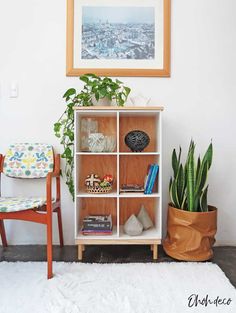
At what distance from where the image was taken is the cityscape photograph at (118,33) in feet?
6.82

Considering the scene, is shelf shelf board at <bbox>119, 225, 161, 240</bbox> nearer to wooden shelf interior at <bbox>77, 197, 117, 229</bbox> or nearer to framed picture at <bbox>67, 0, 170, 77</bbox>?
wooden shelf interior at <bbox>77, 197, 117, 229</bbox>

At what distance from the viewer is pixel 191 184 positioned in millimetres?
1752

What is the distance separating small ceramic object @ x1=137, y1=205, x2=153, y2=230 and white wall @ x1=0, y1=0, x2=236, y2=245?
0.23 meters

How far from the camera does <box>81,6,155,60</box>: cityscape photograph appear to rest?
2.08 m

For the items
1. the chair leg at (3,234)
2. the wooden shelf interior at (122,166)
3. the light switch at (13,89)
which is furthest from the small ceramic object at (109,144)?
the chair leg at (3,234)

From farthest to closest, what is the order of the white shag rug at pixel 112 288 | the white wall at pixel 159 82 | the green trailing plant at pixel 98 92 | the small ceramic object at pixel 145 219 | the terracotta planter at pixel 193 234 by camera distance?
the white wall at pixel 159 82, the small ceramic object at pixel 145 219, the green trailing plant at pixel 98 92, the terracotta planter at pixel 193 234, the white shag rug at pixel 112 288

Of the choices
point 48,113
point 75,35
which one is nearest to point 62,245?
point 48,113

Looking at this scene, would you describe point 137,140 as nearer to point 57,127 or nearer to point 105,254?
point 57,127

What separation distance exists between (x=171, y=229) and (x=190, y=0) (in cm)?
178

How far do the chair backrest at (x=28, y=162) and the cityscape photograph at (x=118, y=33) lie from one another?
2.72ft

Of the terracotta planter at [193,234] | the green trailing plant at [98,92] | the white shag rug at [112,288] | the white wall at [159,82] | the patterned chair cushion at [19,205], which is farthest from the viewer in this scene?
the white wall at [159,82]

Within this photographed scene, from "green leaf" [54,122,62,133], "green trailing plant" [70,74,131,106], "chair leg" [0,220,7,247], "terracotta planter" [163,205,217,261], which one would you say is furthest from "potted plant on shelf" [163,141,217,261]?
"chair leg" [0,220,7,247]

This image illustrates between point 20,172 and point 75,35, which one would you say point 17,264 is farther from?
point 75,35

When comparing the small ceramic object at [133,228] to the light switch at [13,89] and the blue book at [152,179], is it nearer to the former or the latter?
the blue book at [152,179]
